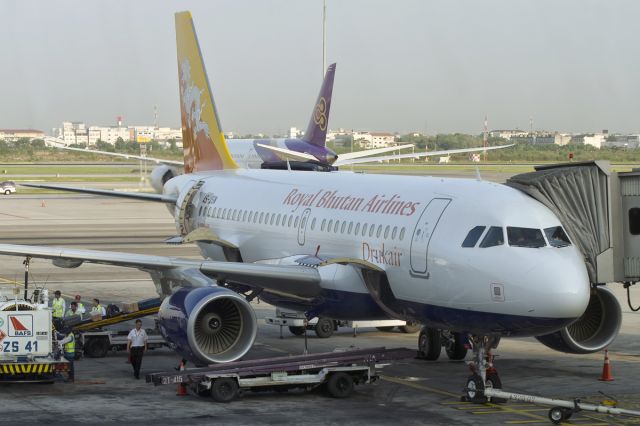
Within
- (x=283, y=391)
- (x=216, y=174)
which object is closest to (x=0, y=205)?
(x=216, y=174)

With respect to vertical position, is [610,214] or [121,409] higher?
[610,214]

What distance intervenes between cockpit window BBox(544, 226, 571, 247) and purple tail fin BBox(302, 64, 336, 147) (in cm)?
4405

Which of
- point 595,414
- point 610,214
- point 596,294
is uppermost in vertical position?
point 610,214

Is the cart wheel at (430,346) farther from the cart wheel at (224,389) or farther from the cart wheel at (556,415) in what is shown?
the cart wheel at (556,415)

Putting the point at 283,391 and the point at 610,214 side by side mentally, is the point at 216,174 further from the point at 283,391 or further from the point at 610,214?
the point at 610,214

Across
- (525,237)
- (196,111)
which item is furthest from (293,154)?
(525,237)

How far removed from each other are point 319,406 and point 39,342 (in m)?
7.14

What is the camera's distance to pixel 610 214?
2400 cm

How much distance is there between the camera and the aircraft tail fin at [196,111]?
39312 mm

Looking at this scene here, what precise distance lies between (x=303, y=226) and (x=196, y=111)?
38.3 ft

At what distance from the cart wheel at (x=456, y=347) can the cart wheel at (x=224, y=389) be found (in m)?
7.48

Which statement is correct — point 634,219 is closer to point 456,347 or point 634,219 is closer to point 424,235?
point 424,235

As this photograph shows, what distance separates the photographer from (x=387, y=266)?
25.0 meters

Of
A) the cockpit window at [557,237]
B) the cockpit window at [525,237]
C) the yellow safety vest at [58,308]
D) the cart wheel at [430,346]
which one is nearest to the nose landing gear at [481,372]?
the cockpit window at [525,237]
